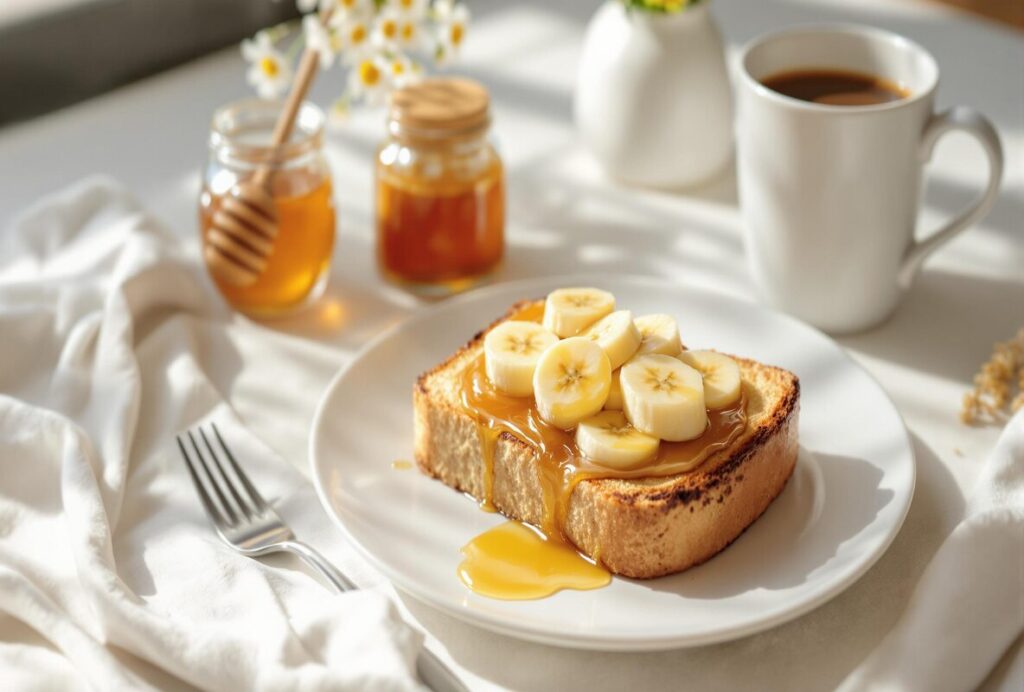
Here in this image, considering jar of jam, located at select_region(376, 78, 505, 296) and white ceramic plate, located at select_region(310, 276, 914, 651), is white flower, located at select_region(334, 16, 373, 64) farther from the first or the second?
white ceramic plate, located at select_region(310, 276, 914, 651)

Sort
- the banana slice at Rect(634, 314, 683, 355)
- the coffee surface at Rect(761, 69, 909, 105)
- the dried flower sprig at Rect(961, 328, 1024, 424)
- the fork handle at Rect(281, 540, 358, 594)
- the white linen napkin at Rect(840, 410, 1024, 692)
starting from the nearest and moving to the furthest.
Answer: the white linen napkin at Rect(840, 410, 1024, 692) → the fork handle at Rect(281, 540, 358, 594) → the banana slice at Rect(634, 314, 683, 355) → the dried flower sprig at Rect(961, 328, 1024, 424) → the coffee surface at Rect(761, 69, 909, 105)

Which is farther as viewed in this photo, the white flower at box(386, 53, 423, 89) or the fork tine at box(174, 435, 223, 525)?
the white flower at box(386, 53, 423, 89)

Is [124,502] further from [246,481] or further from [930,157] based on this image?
[930,157]

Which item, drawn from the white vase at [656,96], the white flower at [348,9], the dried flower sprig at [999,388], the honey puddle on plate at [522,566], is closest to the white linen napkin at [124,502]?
the honey puddle on plate at [522,566]

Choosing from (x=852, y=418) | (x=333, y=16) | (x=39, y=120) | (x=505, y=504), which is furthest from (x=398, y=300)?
(x=39, y=120)

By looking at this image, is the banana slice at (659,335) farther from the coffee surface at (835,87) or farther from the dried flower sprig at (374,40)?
the dried flower sprig at (374,40)

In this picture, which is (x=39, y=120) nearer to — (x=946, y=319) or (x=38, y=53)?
(x=38, y=53)

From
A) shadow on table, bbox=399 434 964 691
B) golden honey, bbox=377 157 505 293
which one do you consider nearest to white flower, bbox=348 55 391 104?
golden honey, bbox=377 157 505 293
